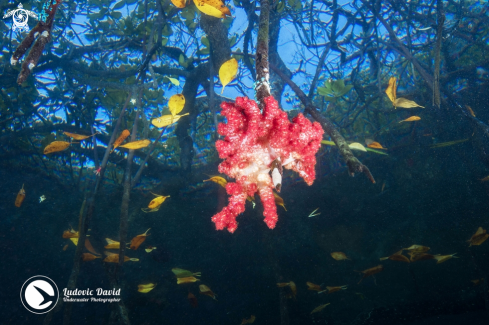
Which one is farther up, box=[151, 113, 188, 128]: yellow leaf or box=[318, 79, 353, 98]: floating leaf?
box=[318, 79, 353, 98]: floating leaf

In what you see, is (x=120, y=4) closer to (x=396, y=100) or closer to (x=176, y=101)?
(x=176, y=101)

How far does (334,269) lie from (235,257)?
236 cm

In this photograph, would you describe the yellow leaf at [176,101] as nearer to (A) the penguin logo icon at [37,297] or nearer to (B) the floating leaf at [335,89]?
(B) the floating leaf at [335,89]

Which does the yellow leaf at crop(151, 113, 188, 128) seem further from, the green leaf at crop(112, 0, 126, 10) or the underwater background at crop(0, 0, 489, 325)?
the green leaf at crop(112, 0, 126, 10)

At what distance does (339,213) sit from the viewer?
517 cm

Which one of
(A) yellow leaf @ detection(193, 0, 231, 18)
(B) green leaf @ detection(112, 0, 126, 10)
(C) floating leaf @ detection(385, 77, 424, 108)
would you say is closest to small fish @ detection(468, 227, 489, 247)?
(C) floating leaf @ detection(385, 77, 424, 108)

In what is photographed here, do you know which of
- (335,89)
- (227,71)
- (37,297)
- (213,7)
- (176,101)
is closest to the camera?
(213,7)

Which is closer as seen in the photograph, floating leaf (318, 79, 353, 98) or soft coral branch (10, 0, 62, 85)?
soft coral branch (10, 0, 62, 85)

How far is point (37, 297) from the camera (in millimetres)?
3943

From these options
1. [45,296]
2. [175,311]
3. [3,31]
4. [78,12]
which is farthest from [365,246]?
[3,31]

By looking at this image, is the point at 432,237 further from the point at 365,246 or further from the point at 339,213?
the point at 339,213

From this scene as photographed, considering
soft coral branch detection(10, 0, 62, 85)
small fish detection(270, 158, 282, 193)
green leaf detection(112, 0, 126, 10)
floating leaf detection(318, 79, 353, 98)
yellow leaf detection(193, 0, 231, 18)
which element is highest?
green leaf detection(112, 0, 126, 10)

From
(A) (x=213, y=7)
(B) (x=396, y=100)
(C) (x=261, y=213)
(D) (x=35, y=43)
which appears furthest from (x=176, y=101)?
(C) (x=261, y=213)

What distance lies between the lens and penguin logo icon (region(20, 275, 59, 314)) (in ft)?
13.0
